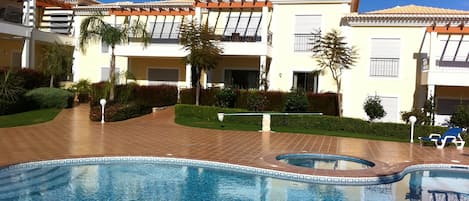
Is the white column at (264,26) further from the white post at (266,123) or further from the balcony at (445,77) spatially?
the balcony at (445,77)

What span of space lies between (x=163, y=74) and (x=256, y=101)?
33.0 ft

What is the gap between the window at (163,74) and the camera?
33.0m

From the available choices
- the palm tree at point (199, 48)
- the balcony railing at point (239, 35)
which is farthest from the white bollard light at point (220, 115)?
the balcony railing at point (239, 35)

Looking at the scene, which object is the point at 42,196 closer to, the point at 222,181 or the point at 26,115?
the point at 222,181

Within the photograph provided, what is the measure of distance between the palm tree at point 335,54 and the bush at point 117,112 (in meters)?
11.1

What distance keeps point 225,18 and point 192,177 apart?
20812 millimetres

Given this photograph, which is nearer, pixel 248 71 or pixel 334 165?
pixel 334 165

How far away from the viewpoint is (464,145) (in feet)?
63.3

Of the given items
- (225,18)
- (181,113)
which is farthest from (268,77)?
(181,113)

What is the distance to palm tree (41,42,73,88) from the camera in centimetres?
2767

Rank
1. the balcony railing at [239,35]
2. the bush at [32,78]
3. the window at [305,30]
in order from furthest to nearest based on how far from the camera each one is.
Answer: the balcony railing at [239,35], the window at [305,30], the bush at [32,78]

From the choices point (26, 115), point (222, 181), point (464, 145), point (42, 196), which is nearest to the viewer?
point (42, 196)

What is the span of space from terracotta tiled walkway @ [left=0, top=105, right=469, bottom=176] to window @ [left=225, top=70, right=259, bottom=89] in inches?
402

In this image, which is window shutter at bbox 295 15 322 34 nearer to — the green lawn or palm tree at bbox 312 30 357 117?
palm tree at bbox 312 30 357 117
